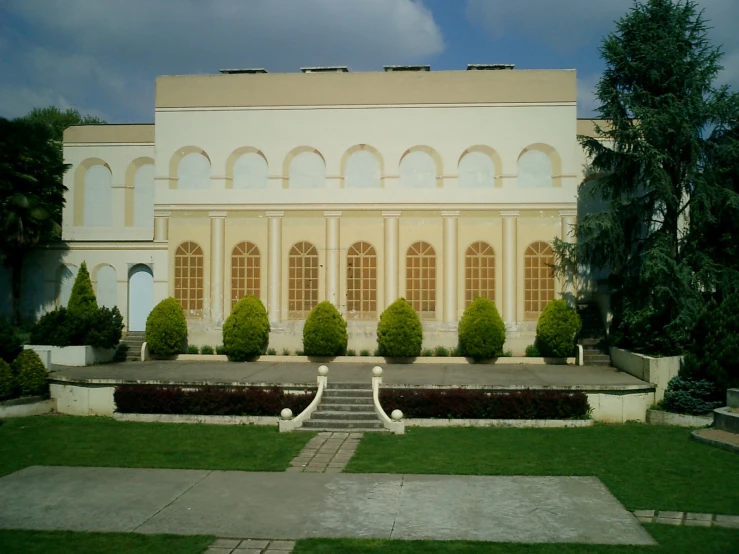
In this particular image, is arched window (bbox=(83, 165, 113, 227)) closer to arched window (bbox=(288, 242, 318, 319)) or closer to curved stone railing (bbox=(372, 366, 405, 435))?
arched window (bbox=(288, 242, 318, 319))

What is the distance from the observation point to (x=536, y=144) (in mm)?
24391

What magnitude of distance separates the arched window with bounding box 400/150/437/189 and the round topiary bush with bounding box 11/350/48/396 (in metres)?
12.0

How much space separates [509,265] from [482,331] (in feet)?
8.47

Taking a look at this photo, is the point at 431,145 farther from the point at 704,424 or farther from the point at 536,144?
the point at 704,424

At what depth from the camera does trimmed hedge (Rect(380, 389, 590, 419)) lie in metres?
17.2

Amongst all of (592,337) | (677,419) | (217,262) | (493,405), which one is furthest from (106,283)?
(677,419)

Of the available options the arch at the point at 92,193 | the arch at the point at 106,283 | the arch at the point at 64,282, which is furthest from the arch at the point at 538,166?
the arch at the point at 64,282

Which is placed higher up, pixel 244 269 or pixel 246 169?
pixel 246 169

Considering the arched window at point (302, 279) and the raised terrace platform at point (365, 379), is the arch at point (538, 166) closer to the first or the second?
the raised terrace platform at point (365, 379)

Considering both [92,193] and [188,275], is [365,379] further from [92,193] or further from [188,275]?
[92,193]

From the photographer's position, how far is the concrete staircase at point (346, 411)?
1680 centimetres

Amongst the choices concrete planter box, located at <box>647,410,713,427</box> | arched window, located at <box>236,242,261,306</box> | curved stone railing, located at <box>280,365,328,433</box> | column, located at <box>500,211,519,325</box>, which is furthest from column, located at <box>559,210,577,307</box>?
arched window, located at <box>236,242,261,306</box>

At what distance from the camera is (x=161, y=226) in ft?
84.2

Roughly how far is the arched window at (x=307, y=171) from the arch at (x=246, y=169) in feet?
3.04
